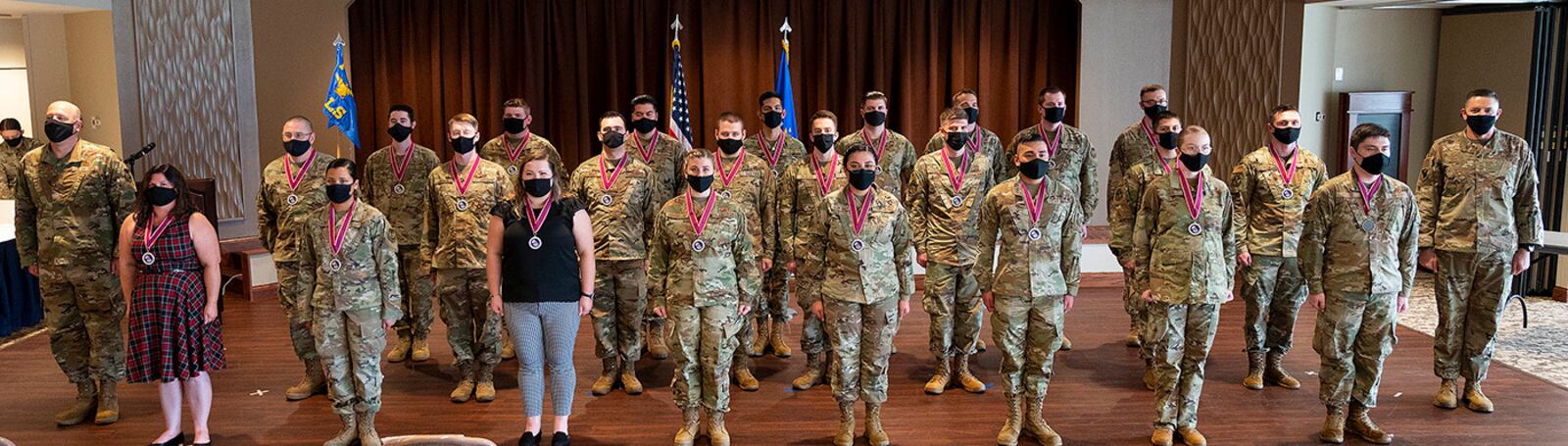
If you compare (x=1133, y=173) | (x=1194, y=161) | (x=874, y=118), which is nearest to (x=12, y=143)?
(x=874, y=118)

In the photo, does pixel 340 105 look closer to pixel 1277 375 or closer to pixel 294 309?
pixel 294 309

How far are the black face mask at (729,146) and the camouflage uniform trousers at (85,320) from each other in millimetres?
2919

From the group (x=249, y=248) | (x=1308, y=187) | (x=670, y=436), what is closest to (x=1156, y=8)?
(x=1308, y=187)

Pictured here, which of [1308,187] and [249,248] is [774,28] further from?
[1308,187]

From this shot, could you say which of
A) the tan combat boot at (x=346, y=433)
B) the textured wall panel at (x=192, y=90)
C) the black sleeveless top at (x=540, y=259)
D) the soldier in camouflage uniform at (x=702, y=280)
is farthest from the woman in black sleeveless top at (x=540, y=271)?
the textured wall panel at (x=192, y=90)

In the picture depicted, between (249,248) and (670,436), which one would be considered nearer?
(670,436)

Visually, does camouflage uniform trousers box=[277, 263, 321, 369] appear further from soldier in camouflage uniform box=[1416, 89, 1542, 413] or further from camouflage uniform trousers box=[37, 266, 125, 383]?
soldier in camouflage uniform box=[1416, 89, 1542, 413]

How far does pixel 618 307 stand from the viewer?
612 cm

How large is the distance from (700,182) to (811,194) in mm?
1257

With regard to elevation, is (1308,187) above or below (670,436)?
above

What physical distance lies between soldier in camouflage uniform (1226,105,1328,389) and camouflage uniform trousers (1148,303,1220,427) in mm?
1127

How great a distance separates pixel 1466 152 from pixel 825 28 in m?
5.79

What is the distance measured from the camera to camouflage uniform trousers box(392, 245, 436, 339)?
6.59 meters

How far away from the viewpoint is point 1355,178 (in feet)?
17.1
